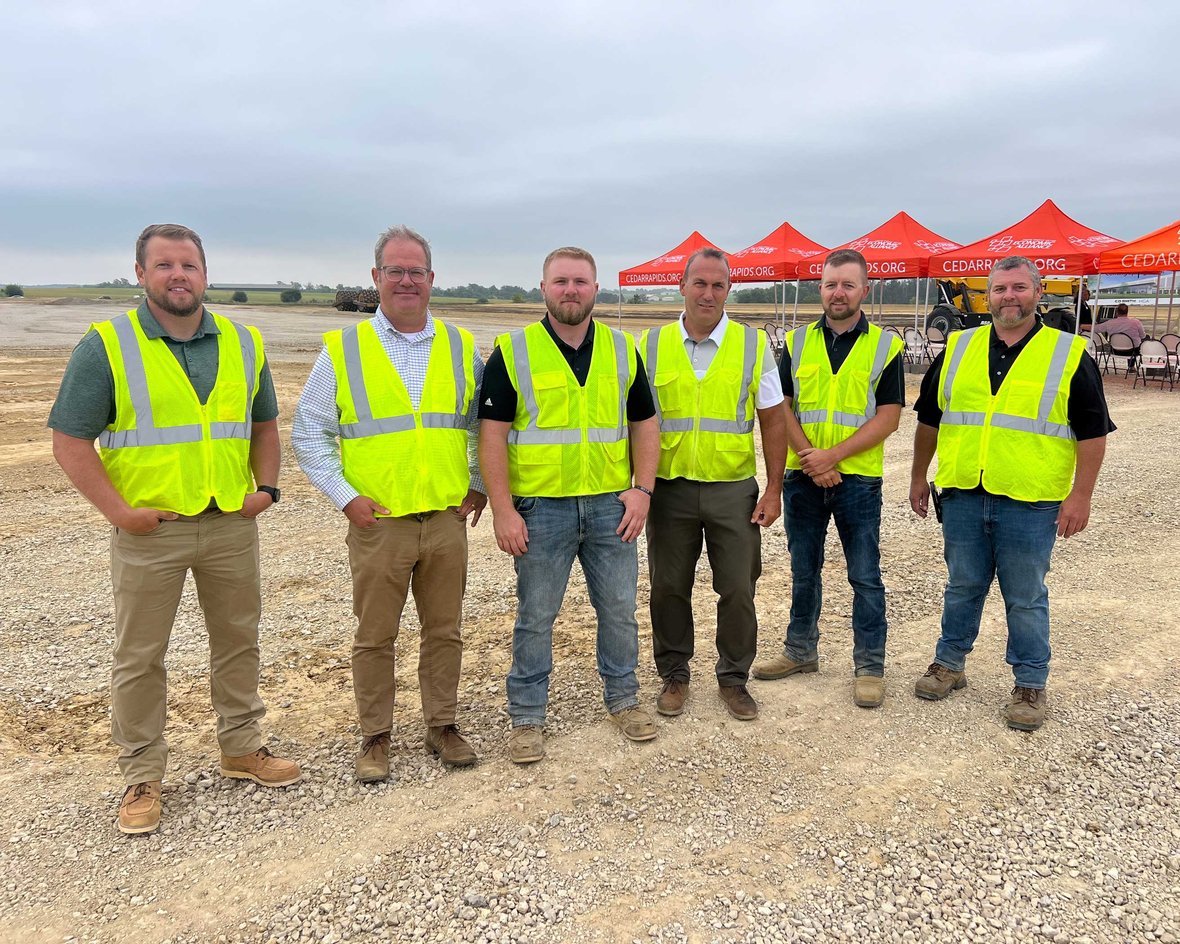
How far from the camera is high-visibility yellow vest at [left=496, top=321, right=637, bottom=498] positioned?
332 cm

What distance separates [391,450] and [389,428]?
89 millimetres

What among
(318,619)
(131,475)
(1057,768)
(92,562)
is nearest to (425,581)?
(131,475)

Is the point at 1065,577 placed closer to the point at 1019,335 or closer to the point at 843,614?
the point at 843,614

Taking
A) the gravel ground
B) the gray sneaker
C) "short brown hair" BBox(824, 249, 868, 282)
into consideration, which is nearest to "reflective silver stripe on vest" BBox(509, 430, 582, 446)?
the gravel ground

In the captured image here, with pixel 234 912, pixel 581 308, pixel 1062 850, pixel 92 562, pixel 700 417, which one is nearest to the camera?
pixel 234 912

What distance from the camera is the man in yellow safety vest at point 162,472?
113 inches

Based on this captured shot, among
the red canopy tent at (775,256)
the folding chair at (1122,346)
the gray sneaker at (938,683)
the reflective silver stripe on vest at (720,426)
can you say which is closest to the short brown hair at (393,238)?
the reflective silver stripe on vest at (720,426)

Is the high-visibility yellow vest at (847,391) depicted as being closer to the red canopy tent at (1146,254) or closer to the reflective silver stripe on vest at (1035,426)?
the reflective silver stripe on vest at (1035,426)

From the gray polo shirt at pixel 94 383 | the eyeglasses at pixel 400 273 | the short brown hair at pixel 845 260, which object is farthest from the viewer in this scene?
the short brown hair at pixel 845 260

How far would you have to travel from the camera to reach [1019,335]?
366 cm

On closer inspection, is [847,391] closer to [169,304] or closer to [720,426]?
[720,426]

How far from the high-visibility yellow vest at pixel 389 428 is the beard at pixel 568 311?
53cm

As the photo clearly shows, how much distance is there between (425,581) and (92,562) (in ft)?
13.7

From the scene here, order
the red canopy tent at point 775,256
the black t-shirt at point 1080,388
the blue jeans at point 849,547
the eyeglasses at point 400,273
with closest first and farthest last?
the eyeglasses at point 400,273 → the black t-shirt at point 1080,388 → the blue jeans at point 849,547 → the red canopy tent at point 775,256
